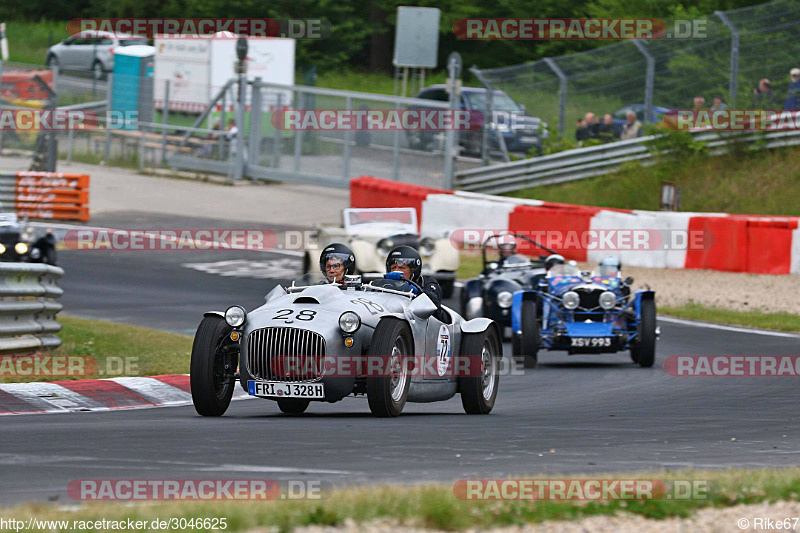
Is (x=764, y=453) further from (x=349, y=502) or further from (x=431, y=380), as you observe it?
(x=349, y=502)

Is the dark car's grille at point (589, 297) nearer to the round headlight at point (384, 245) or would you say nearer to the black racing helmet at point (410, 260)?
the black racing helmet at point (410, 260)

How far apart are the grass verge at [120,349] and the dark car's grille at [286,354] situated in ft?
9.28

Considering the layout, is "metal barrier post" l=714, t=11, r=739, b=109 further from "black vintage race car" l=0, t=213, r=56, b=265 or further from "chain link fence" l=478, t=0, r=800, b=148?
"black vintage race car" l=0, t=213, r=56, b=265

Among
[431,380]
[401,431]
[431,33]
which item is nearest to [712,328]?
[431,380]

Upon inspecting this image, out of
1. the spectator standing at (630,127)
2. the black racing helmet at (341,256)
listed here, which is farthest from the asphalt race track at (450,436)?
the spectator standing at (630,127)

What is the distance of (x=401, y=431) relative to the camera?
8.12 m

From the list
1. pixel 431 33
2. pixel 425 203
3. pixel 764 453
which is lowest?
pixel 764 453

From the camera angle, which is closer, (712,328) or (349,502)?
(349,502)

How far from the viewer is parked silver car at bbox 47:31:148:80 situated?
44.1 m

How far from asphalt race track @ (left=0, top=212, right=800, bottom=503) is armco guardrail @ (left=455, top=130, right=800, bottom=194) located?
1125 cm

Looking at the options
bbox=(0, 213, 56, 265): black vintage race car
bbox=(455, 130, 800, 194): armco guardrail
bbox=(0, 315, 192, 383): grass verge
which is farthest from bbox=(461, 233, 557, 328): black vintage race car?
bbox=(455, 130, 800, 194): armco guardrail

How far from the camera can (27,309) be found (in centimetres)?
1145

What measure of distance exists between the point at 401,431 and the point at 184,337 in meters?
6.48

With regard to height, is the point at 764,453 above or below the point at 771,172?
below
